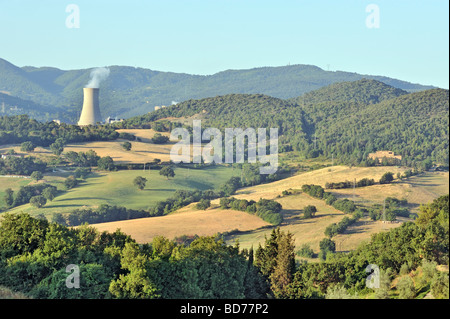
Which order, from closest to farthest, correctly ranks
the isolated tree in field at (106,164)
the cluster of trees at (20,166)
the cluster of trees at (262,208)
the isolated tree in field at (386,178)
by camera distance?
the cluster of trees at (262,208)
the isolated tree in field at (386,178)
the cluster of trees at (20,166)
the isolated tree in field at (106,164)

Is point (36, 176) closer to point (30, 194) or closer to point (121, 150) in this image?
point (30, 194)

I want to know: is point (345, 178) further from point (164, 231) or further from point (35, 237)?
point (35, 237)

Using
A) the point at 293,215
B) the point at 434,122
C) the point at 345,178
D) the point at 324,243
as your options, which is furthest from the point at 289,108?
the point at 324,243

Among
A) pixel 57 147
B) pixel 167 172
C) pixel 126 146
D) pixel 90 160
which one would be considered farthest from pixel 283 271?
pixel 126 146

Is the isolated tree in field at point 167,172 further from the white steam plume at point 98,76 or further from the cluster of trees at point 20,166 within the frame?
the white steam plume at point 98,76

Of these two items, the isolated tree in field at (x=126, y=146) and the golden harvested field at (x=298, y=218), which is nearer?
the golden harvested field at (x=298, y=218)

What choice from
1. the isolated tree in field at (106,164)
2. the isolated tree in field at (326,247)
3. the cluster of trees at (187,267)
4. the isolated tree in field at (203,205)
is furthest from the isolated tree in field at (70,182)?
the cluster of trees at (187,267)
